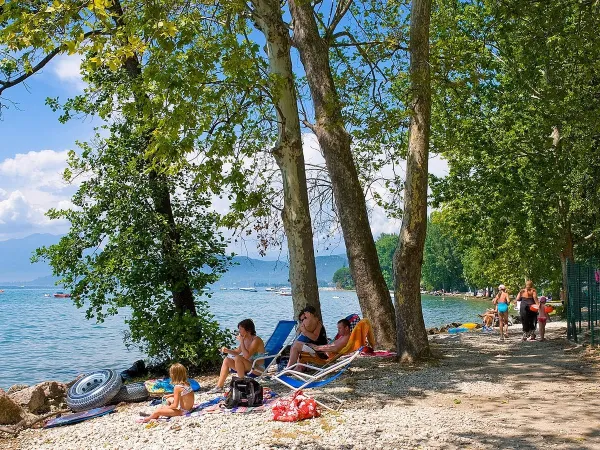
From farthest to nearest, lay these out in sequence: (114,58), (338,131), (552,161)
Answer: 1. (552,161)
2. (338,131)
3. (114,58)

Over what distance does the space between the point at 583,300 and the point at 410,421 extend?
9.11 metres

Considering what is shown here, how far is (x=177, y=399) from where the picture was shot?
7.94m

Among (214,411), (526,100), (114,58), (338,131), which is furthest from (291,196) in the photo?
(526,100)

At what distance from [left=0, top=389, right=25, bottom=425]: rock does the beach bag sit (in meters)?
3.72

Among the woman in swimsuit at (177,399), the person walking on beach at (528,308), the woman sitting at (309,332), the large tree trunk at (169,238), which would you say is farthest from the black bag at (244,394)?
the person walking on beach at (528,308)

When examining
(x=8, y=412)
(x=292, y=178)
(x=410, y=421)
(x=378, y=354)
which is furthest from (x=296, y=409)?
(x=292, y=178)

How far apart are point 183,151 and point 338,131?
3.66 m

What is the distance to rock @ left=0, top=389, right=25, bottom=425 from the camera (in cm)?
863

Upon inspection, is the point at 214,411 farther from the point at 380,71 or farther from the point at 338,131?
the point at 380,71

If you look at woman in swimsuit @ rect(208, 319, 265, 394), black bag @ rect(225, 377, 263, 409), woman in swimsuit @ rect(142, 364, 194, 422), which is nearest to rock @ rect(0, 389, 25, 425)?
woman in swimsuit @ rect(142, 364, 194, 422)

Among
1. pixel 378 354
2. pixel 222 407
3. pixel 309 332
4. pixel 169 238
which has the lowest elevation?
pixel 222 407

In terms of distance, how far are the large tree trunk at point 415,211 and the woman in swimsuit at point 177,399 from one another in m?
4.46

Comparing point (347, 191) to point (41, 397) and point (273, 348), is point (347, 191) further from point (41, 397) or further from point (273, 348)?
point (41, 397)

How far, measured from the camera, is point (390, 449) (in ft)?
19.3
